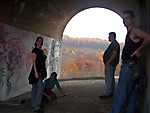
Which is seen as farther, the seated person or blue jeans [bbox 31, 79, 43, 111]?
the seated person

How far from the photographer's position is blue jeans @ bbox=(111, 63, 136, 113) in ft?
22.3

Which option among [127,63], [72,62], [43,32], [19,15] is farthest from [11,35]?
[72,62]

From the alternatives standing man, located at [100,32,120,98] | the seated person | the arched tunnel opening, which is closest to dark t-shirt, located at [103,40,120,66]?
standing man, located at [100,32,120,98]

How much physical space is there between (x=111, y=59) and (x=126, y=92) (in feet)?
12.6

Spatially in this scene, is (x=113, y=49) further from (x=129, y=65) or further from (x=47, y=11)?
(x=47, y=11)

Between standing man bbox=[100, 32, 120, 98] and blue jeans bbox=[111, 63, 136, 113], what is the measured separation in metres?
3.72

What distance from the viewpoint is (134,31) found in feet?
21.8

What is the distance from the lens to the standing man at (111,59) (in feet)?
34.9

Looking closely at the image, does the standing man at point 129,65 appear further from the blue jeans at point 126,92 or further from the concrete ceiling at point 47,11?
the concrete ceiling at point 47,11

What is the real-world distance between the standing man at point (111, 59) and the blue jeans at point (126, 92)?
372 centimetres

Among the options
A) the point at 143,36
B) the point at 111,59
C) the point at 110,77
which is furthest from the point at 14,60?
the point at 143,36

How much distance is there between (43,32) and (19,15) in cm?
338

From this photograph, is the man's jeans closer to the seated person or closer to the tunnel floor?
the tunnel floor

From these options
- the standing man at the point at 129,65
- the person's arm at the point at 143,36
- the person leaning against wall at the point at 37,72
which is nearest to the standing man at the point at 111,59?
the person leaning against wall at the point at 37,72
